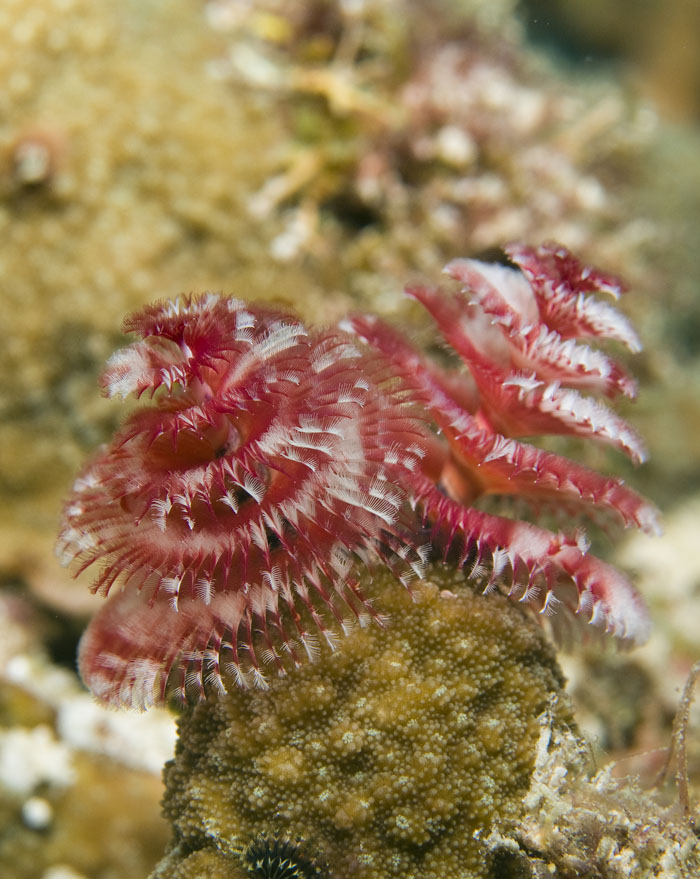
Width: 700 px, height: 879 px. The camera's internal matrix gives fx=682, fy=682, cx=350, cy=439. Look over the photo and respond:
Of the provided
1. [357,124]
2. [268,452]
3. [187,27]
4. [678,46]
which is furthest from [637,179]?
[268,452]

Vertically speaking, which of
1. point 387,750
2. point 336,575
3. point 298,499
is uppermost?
point 298,499

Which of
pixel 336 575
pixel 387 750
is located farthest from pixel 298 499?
pixel 387 750

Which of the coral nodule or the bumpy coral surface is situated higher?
the coral nodule

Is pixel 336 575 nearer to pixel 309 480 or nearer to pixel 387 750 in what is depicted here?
pixel 309 480

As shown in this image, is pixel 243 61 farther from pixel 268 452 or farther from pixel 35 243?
pixel 268 452

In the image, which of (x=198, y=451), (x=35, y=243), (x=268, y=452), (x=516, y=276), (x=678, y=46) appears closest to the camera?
(x=268, y=452)

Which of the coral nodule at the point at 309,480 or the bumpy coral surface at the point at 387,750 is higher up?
the coral nodule at the point at 309,480
